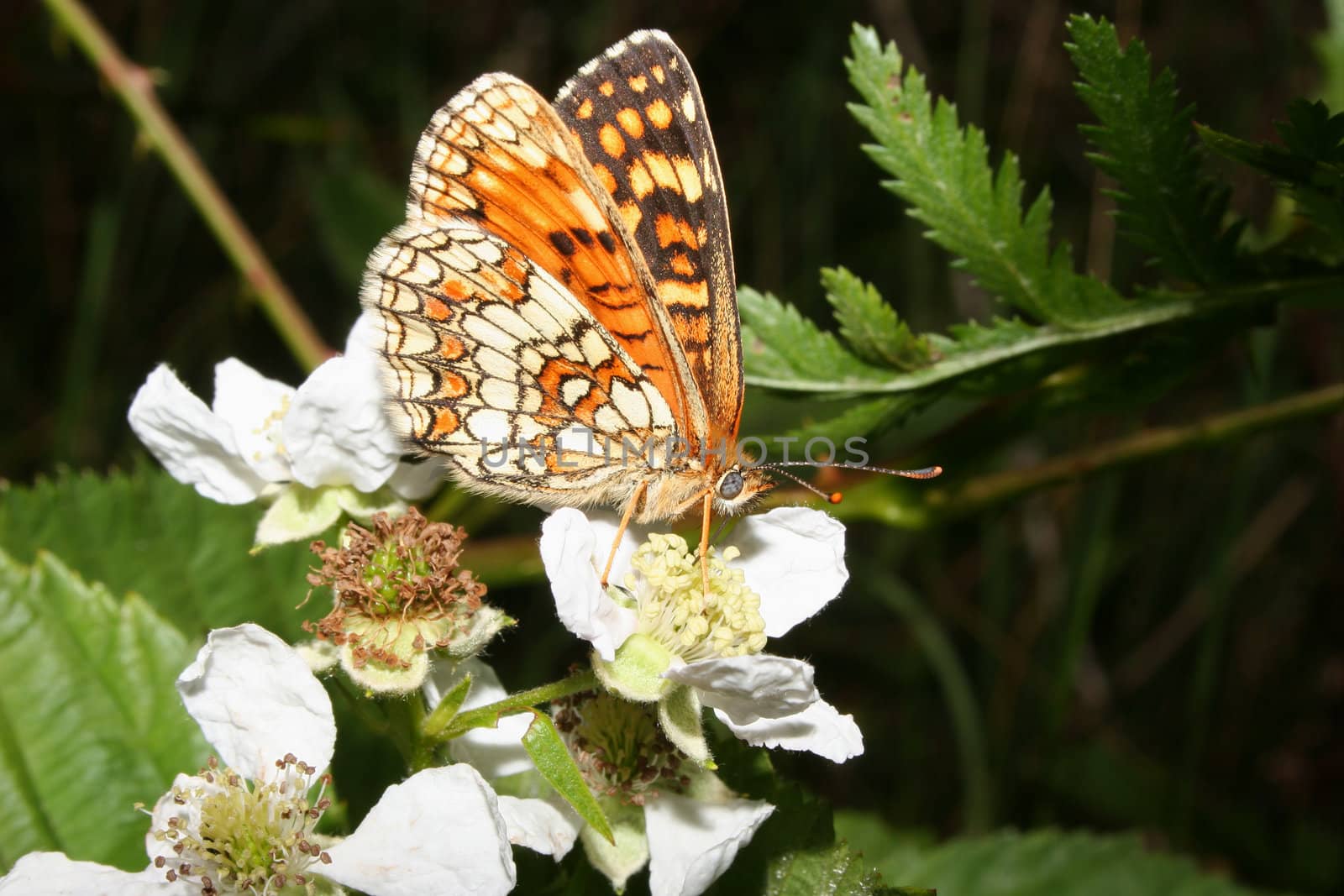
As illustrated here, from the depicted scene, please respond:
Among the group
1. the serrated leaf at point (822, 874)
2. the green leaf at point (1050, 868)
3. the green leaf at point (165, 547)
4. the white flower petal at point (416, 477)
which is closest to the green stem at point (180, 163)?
the green leaf at point (165, 547)

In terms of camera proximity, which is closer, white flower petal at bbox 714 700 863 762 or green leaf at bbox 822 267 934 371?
white flower petal at bbox 714 700 863 762

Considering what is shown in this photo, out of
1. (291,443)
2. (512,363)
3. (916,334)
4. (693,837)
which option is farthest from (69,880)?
(916,334)

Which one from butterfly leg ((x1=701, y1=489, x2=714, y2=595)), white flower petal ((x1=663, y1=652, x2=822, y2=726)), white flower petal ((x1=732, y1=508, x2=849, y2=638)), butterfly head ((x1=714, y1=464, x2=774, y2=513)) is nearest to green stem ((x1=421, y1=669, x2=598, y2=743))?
white flower petal ((x1=663, y1=652, x2=822, y2=726))

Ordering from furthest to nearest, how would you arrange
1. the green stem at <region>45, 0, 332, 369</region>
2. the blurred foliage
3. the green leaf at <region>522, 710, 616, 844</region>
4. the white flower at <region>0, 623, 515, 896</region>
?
the blurred foliage < the green stem at <region>45, 0, 332, 369</region> < the white flower at <region>0, 623, 515, 896</region> < the green leaf at <region>522, 710, 616, 844</region>

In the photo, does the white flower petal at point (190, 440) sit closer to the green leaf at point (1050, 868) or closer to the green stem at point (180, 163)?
the green stem at point (180, 163)

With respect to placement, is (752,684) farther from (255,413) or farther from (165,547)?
(165,547)

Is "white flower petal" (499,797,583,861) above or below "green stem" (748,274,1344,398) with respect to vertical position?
below

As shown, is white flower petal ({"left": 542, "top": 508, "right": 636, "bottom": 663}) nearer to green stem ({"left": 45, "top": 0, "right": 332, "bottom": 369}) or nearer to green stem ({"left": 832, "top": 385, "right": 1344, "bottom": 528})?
green stem ({"left": 832, "top": 385, "right": 1344, "bottom": 528})
